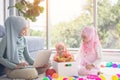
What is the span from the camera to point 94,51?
2.66 meters

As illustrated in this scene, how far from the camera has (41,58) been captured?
97.2 inches

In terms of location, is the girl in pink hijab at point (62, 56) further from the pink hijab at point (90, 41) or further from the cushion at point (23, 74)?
the cushion at point (23, 74)

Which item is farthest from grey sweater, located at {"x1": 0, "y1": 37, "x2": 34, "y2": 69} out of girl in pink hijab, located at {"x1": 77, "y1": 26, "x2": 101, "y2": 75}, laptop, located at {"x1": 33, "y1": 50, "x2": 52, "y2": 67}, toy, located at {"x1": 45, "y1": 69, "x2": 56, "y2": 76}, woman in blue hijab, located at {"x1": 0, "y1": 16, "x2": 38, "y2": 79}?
girl in pink hijab, located at {"x1": 77, "y1": 26, "x2": 101, "y2": 75}

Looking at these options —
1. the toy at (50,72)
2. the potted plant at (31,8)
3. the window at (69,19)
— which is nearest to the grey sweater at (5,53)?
the toy at (50,72)

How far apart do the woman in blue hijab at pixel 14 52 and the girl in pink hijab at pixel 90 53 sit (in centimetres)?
58

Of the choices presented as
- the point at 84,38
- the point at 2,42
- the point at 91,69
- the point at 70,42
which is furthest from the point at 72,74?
the point at 70,42

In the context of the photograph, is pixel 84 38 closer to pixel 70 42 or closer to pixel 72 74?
pixel 72 74

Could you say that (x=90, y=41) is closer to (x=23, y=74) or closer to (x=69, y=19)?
(x=23, y=74)

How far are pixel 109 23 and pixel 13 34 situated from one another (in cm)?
233

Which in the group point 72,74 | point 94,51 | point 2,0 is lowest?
point 72,74

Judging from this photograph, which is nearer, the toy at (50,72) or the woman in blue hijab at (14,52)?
the woman in blue hijab at (14,52)

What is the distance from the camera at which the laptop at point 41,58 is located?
7.89 ft

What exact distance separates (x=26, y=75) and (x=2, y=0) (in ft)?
6.77

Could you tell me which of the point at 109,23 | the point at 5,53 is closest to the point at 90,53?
the point at 5,53
